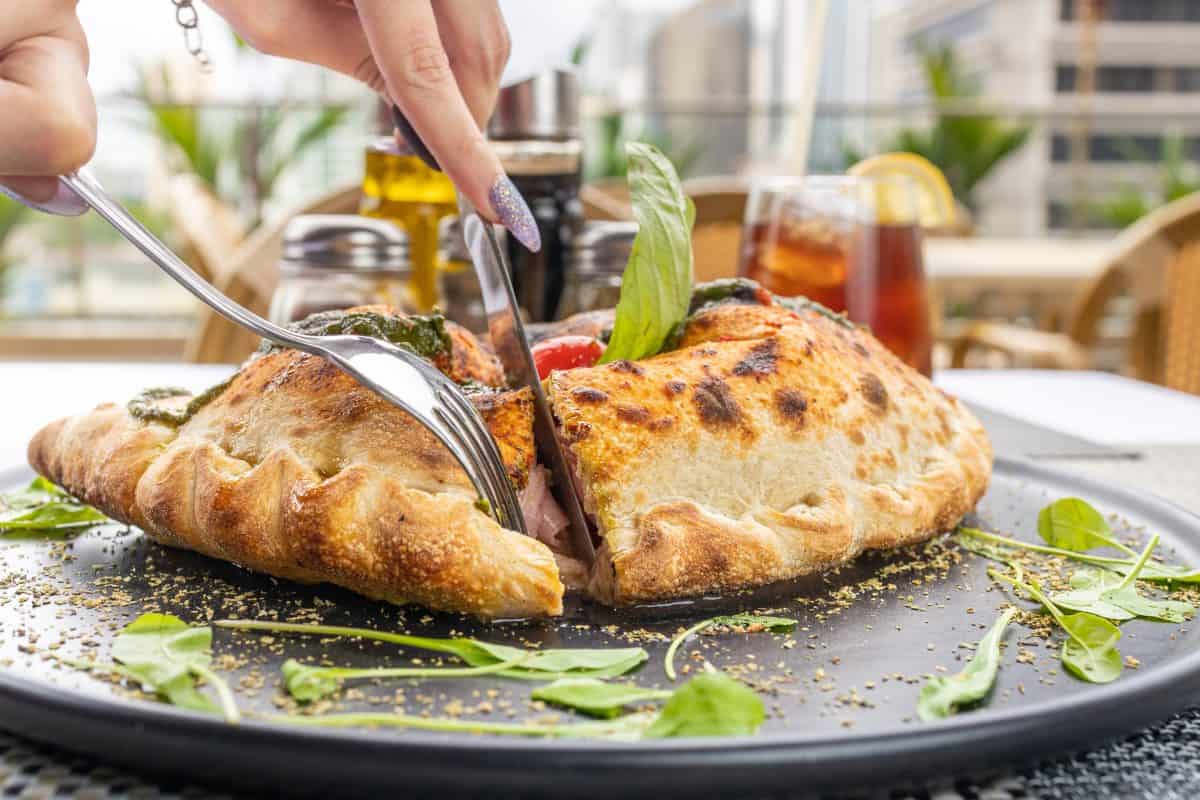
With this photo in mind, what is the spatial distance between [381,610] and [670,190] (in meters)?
0.50

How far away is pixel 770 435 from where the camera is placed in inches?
41.6

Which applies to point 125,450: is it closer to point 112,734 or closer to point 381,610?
point 381,610

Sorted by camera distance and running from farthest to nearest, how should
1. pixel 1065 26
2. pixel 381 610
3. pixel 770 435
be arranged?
1. pixel 1065 26
2. pixel 770 435
3. pixel 381 610

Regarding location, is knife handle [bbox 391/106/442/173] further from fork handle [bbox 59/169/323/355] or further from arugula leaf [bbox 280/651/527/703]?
arugula leaf [bbox 280/651/527/703]

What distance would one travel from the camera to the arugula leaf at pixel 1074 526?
1162 millimetres

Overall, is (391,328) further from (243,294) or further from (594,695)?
(243,294)

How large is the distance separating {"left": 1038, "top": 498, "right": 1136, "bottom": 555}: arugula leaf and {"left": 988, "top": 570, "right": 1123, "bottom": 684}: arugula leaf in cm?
26

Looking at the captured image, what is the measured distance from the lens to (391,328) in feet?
3.46

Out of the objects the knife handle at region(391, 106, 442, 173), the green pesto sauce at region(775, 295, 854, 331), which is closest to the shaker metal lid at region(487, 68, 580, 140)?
the knife handle at region(391, 106, 442, 173)

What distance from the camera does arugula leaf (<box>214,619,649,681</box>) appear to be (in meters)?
0.78

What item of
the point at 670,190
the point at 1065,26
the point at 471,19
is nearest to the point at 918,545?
the point at 670,190

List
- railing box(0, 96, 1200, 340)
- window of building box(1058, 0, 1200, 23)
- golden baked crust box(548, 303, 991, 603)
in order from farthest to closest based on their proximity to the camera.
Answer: window of building box(1058, 0, 1200, 23) → railing box(0, 96, 1200, 340) → golden baked crust box(548, 303, 991, 603)

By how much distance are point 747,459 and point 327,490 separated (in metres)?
0.36

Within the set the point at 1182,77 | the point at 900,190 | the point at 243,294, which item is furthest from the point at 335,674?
the point at 1182,77
